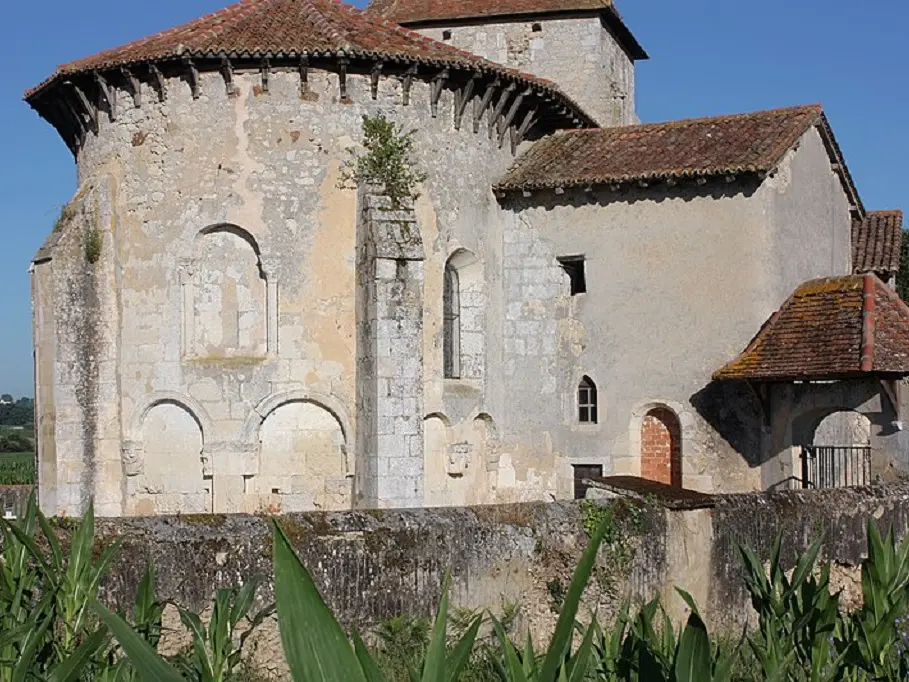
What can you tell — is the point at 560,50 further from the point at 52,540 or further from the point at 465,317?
the point at 52,540

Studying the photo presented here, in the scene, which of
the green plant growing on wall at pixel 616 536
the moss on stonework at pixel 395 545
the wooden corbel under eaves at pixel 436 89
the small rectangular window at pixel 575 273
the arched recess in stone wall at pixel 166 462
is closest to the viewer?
the moss on stonework at pixel 395 545

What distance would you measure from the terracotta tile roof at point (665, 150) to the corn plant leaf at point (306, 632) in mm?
17399

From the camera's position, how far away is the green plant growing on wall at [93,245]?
18.2 m

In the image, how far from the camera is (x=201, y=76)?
1775 cm

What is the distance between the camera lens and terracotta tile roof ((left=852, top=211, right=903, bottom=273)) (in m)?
25.2

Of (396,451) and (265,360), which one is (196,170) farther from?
(396,451)

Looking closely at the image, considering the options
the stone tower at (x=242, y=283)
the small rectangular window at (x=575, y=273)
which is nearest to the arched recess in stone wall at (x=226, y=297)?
the stone tower at (x=242, y=283)

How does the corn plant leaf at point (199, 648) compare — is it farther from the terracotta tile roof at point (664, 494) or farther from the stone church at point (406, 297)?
the stone church at point (406, 297)

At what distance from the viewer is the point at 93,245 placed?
1816cm

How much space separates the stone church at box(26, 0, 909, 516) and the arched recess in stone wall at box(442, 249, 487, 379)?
0.13 ft

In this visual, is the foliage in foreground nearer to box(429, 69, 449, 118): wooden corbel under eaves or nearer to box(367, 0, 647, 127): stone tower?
box(429, 69, 449, 118): wooden corbel under eaves

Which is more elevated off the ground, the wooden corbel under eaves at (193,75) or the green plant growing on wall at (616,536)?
the wooden corbel under eaves at (193,75)

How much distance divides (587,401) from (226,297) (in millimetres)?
6085

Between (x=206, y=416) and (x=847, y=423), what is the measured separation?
496 inches
